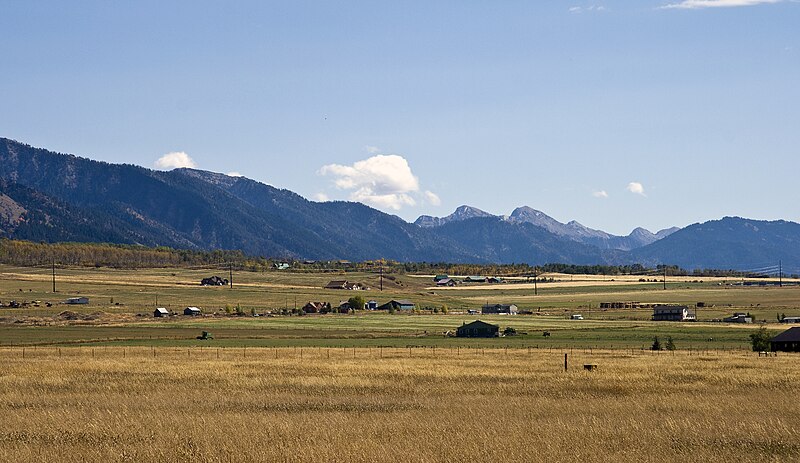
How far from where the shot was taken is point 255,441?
25.0 m

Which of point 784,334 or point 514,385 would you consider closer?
point 514,385

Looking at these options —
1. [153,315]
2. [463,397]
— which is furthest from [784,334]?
[153,315]

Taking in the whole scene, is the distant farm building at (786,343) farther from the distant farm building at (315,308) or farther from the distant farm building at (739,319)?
the distant farm building at (315,308)

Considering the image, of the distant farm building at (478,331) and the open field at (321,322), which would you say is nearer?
the open field at (321,322)

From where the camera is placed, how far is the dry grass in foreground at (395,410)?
2372cm

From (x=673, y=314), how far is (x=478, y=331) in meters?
49.2

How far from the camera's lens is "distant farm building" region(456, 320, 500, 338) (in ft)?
331

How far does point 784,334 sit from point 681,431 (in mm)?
54020

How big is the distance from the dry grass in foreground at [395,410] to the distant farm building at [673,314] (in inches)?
3231

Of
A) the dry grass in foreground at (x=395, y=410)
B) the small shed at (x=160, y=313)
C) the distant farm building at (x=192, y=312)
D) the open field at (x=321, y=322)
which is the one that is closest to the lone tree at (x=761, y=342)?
the open field at (x=321, y=322)

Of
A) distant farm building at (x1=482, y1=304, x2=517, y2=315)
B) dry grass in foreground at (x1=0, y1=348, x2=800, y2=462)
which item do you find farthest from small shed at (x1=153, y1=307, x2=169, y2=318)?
dry grass in foreground at (x1=0, y1=348, x2=800, y2=462)

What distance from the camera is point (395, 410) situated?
108 feet

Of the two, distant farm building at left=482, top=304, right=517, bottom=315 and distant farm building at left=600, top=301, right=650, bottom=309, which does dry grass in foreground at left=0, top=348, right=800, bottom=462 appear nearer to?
distant farm building at left=482, top=304, right=517, bottom=315

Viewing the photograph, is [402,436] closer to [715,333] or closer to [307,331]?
[307,331]
